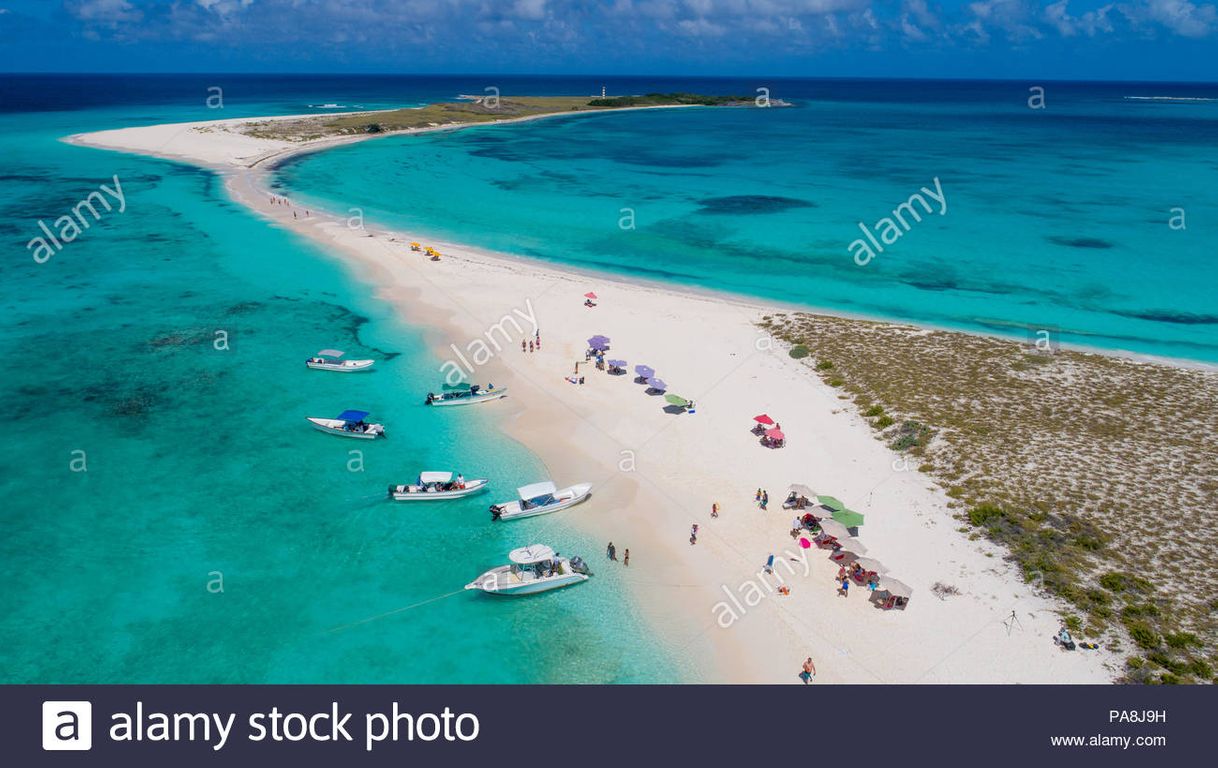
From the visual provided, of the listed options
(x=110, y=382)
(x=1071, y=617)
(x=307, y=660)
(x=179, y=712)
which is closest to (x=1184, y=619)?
(x=1071, y=617)

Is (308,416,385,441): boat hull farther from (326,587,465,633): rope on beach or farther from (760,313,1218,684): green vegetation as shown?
(760,313,1218,684): green vegetation

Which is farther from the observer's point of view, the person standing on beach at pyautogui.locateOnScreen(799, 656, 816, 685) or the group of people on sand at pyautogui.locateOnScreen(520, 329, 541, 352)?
the group of people on sand at pyautogui.locateOnScreen(520, 329, 541, 352)

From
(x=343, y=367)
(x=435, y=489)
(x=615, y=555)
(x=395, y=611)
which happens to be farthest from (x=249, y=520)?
(x=615, y=555)

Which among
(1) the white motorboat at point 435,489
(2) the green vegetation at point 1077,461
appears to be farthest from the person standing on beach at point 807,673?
(1) the white motorboat at point 435,489

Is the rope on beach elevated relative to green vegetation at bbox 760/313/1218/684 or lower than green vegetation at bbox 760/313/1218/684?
lower

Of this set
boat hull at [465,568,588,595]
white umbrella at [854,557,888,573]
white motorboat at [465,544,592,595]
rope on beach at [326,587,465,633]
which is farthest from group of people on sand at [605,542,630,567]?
white umbrella at [854,557,888,573]

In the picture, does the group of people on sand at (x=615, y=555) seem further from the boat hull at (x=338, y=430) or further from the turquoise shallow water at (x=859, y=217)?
the turquoise shallow water at (x=859, y=217)

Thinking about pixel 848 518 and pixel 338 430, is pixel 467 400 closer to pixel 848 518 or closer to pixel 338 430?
pixel 338 430
